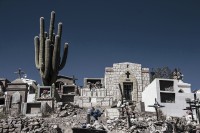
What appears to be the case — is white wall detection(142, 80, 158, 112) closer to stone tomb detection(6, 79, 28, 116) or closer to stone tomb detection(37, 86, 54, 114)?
stone tomb detection(37, 86, 54, 114)

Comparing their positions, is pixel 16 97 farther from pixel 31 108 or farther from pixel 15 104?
pixel 31 108

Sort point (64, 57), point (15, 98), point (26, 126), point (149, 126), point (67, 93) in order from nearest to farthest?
point (26, 126)
point (149, 126)
point (15, 98)
point (64, 57)
point (67, 93)

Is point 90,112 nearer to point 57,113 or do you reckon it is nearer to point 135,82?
point 57,113

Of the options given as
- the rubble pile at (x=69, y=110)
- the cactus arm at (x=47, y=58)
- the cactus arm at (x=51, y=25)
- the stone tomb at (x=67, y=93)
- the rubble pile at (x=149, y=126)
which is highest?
the cactus arm at (x=51, y=25)

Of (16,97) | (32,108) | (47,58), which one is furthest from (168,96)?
(16,97)

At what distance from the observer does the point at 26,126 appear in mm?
18469

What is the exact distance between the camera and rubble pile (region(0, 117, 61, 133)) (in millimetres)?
17875

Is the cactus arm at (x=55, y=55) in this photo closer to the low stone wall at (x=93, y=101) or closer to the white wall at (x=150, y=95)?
the low stone wall at (x=93, y=101)

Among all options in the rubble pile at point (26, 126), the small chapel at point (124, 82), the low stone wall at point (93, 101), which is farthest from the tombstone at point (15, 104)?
the small chapel at point (124, 82)

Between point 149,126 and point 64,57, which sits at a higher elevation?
point 64,57

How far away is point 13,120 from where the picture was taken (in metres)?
18.8

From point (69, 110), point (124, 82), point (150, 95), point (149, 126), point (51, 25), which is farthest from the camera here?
point (124, 82)

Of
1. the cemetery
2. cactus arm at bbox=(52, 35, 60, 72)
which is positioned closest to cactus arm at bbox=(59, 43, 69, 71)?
the cemetery

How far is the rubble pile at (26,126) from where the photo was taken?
1788 cm
